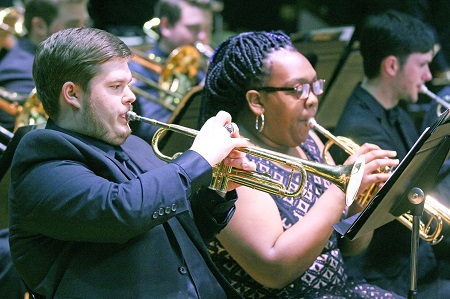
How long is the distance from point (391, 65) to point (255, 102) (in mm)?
1244

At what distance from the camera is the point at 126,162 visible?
7.13 feet

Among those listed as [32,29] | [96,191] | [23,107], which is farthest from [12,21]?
[96,191]

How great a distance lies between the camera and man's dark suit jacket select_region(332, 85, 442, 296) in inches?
125

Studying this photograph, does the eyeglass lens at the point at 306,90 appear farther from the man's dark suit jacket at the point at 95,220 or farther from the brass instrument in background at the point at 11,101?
the brass instrument in background at the point at 11,101

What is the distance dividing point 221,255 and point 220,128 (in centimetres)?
69

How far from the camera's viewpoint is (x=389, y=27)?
12.3 feet

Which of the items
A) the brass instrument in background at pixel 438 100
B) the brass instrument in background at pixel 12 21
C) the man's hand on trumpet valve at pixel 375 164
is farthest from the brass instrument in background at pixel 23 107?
the brass instrument in background at pixel 438 100

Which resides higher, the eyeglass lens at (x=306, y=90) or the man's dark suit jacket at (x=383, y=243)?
the eyeglass lens at (x=306, y=90)

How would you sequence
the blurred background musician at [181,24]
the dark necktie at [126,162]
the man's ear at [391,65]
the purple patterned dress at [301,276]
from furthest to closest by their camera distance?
the blurred background musician at [181,24]
the man's ear at [391,65]
the purple patterned dress at [301,276]
the dark necktie at [126,162]

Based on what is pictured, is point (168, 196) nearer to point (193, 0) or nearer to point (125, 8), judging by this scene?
point (193, 0)

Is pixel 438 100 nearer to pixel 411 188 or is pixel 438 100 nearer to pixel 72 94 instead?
pixel 411 188

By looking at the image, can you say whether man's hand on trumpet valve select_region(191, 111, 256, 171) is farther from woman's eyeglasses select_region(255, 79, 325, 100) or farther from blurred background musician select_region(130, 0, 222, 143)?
blurred background musician select_region(130, 0, 222, 143)

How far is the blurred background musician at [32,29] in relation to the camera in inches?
165

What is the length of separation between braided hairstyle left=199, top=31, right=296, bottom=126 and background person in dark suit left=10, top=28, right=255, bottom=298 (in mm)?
653
